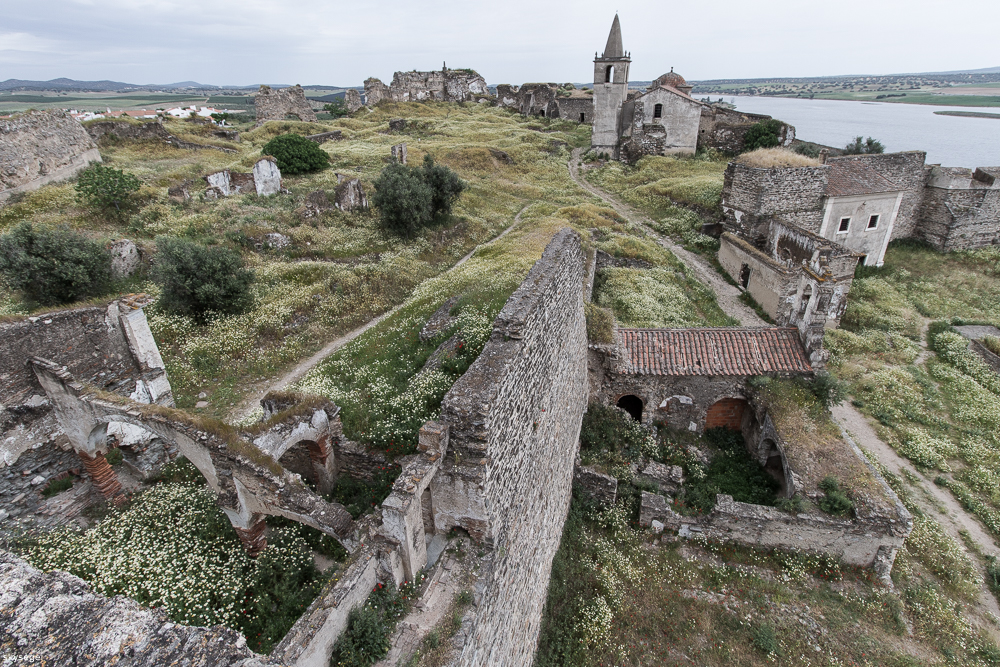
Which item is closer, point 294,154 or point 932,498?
point 932,498

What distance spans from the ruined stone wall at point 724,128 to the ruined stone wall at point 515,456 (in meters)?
35.4

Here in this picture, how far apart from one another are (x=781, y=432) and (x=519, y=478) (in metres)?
7.49

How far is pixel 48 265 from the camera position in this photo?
13.5m

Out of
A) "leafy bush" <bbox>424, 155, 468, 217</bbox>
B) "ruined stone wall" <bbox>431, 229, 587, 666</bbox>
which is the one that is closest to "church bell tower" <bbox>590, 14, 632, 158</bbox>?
"leafy bush" <bbox>424, 155, 468, 217</bbox>

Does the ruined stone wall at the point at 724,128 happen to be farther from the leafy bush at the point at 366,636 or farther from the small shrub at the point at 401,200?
the leafy bush at the point at 366,636

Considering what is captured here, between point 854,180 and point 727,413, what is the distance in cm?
1842

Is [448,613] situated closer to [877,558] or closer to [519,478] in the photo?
[519,478]

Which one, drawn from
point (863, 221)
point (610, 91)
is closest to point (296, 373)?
point (863, 221)

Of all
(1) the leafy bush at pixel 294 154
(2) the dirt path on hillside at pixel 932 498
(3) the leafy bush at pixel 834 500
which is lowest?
(2) the dirt path on hillside at pixel 932 498

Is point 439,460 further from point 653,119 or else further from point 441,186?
point 653,119

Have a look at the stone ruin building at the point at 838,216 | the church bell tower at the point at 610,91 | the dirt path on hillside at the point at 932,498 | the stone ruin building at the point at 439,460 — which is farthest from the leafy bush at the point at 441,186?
the church bell tower at the point at 610,91

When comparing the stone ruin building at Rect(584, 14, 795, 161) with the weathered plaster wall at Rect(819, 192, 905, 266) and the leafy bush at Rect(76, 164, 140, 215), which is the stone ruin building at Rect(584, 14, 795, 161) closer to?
the weathered plaster wall at Rect(819, 192, 905, 266)

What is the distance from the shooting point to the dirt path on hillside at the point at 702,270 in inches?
762

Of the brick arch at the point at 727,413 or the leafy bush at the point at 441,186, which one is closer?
the brick arch at the point at 727,413
